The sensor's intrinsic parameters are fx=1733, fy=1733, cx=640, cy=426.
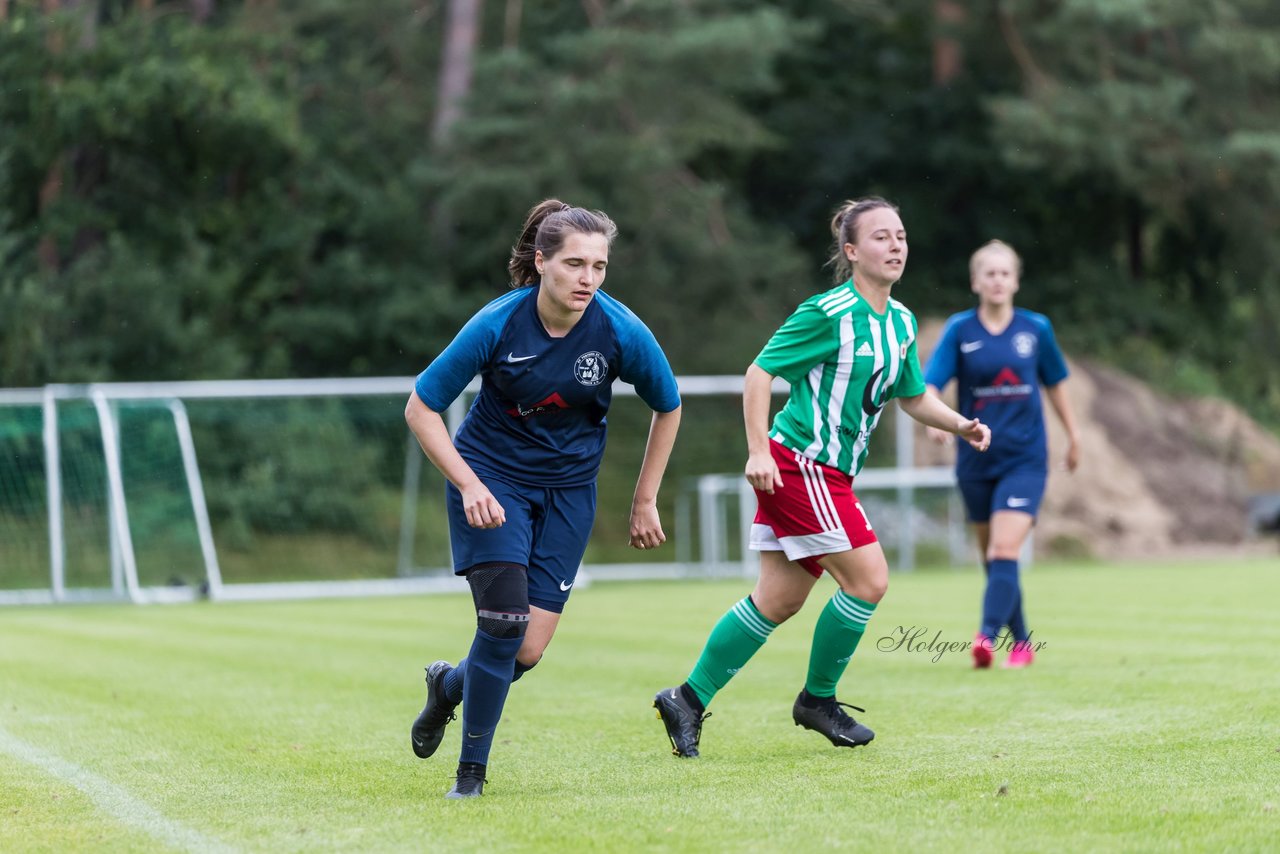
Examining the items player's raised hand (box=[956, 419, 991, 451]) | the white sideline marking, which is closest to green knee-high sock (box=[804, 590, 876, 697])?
player's raised hand (box=[956, 419, 991, 451])

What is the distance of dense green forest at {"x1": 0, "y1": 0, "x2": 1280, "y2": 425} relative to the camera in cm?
2506

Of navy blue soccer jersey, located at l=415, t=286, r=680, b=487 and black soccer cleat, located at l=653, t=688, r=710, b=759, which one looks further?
black soccer cleat, located at l=653, t=688, r=710, b=759

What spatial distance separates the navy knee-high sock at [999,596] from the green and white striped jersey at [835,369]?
303 centimetres

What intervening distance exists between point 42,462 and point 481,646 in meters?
15.4

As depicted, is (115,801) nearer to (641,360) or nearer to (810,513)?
(641,360)

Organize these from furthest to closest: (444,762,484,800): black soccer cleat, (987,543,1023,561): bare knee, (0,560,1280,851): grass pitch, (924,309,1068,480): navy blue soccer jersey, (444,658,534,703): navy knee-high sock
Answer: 1. (924,309,1068,480): navy blue soccer jersey
2. (987,543,1023,561): bare knee
3. (444,658,534,703): navy knee-high sock
4. (444,762,484,800): black soccer cleat
5. (0,560,1280,851): grass pitch

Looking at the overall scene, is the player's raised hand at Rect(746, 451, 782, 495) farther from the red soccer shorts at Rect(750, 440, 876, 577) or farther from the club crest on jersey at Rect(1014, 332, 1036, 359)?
the club crest on jersey at Rect(1014, 332, 1036, 359)

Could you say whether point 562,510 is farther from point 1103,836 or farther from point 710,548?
point 710,548

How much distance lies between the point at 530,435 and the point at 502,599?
53cm

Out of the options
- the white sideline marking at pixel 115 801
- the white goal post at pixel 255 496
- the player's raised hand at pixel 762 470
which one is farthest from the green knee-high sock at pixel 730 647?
the white goal post at pixel 255 496

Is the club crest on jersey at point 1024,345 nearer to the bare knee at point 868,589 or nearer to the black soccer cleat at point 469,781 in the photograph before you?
the bare knee at point 868,589

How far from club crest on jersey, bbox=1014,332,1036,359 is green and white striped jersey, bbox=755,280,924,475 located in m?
3.30

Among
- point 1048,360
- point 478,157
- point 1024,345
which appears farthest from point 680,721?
point 478,157

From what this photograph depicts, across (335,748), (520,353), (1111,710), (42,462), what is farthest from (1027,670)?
(42,462)
